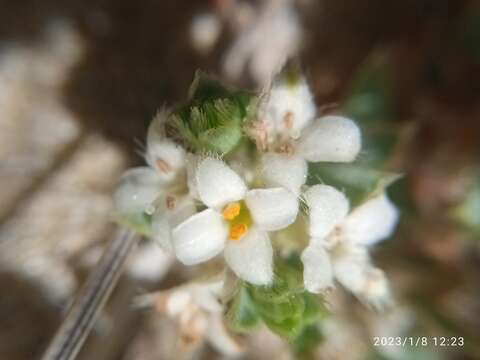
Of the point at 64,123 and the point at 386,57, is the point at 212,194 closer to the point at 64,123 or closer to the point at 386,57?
the point at 64,123

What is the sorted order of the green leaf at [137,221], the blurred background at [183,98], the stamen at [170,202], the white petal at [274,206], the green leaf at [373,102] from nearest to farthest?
the white petal at [274,206], the stamen at [170,202], the green leaf at [137,221], the blurred background at [183,98], the green leaf at [373,102]

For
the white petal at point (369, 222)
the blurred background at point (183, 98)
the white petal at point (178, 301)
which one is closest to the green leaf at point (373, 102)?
the blurred background at point (183, 98)

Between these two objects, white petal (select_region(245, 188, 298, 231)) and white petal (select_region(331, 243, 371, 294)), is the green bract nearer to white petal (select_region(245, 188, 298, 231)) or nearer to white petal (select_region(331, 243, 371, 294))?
white petal (select_region(245, 188, 298, 231))

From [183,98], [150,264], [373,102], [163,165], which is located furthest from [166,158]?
[373,102]

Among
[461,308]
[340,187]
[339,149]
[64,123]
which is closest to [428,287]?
[461,308]

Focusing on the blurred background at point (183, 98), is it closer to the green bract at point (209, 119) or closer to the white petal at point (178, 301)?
the white petal at point (178, 301)

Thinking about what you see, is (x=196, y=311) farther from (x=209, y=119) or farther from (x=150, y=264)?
(x=209, y=119)
